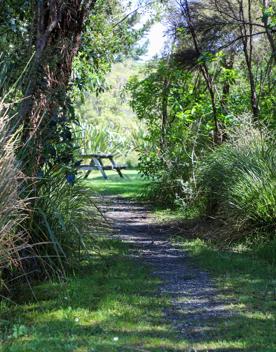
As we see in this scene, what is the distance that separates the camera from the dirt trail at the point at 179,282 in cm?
467

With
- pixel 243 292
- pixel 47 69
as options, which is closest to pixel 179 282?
pixel 243 292

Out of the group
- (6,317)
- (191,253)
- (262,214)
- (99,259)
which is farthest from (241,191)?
(6,317)

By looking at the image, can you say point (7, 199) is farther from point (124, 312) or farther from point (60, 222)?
point (124, 312)

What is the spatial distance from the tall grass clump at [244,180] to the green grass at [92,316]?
2139 mm

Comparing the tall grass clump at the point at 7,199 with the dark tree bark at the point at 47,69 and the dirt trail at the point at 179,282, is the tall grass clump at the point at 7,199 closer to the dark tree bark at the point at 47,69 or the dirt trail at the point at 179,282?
the dark tree bark at the point at 47,69

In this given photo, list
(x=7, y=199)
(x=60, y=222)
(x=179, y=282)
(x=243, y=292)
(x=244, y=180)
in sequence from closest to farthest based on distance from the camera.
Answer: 1. (x=7, y=199)
2. (x=243, y=292)
3. (x=60, y=222)
4. (x=179, y=282)
5. (x=244, y=180)

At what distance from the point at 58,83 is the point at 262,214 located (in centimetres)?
330

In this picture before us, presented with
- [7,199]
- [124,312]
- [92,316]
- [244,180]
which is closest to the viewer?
[7,199]

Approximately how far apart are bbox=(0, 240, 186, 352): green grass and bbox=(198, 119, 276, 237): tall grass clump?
214cm

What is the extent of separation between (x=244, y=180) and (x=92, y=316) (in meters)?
4.05

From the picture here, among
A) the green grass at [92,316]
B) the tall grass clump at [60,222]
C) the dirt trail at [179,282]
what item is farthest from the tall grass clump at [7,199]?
the dirt trail at [179,282]

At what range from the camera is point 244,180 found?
823 centimetres

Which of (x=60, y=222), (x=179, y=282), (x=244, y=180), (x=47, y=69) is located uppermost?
(x=47, y=69)

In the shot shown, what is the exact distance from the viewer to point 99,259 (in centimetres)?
693
